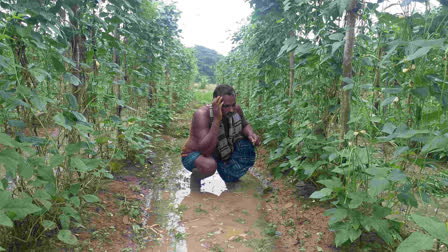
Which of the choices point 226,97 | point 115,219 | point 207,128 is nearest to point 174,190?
point 207,128

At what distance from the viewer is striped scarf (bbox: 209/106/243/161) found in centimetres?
312

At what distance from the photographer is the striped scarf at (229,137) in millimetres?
3119

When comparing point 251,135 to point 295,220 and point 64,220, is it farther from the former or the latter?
point 64,220

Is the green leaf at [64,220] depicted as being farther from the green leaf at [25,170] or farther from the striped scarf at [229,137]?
the striped scarf at [229,137]

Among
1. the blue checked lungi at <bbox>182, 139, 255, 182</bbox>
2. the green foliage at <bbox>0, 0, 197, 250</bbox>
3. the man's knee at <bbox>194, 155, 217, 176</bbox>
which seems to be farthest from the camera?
the blue checked lungi at <bbox>182, 139, 255, 182</bbox>

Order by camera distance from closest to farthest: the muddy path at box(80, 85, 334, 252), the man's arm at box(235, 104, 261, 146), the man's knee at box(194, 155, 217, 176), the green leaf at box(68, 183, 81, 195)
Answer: the green leaf at box(68, 183, 81, 195) < the muddy path at box(80, 85, 334, 252) < the man's knee at box(194, 155, 217, 176) < the man's arm at box(235, 104, 261, 146)

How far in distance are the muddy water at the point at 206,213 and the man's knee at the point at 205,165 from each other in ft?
0.76

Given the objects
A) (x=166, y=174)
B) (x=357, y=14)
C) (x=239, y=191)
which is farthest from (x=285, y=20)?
(x=166, y=174)

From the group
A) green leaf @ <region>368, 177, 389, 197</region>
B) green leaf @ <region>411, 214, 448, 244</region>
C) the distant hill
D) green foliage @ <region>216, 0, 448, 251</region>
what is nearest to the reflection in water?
green foliage @ <region>216, 0, 448, 251</region>

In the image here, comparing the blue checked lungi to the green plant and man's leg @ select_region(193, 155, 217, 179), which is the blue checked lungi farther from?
the green plant

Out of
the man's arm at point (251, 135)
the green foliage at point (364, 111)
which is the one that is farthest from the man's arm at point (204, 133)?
the green foliage at point (364, 111)

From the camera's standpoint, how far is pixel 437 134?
1.24 m

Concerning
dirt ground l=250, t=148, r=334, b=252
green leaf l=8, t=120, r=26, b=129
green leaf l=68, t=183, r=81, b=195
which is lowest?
dirt ground l=250, t=148, r=334, b=252

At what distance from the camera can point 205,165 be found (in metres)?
2.96
